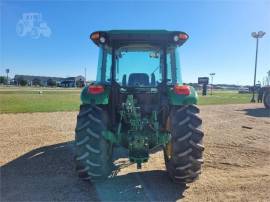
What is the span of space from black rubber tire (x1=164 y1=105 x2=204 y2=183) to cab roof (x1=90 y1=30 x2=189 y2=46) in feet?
3.77

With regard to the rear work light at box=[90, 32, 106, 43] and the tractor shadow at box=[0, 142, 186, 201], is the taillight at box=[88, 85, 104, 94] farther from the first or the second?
the tractor shadow at box=[0, 142, 186, 201]

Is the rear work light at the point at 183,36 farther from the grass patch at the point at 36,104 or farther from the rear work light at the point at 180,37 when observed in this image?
the grass patch at the point at 36,104

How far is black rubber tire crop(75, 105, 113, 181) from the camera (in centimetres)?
436

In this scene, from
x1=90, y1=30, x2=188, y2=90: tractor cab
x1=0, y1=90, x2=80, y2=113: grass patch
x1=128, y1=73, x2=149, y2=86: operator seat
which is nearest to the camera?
x1=90, y1=30, x2=188, y2=90: tractor cab

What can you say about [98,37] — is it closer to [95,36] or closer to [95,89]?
[95,36]

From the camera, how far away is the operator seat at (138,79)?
540 centimetres

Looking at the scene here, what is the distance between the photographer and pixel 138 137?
450cm

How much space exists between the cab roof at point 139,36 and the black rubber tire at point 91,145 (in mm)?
1096

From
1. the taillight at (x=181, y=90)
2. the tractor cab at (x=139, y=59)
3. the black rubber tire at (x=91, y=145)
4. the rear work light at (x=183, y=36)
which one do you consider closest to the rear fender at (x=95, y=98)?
the black rubber tire at (x=91, y=145)

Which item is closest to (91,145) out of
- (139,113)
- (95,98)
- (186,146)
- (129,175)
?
(95,98)

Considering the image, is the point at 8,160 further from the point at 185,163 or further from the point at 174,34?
the point at 174,34

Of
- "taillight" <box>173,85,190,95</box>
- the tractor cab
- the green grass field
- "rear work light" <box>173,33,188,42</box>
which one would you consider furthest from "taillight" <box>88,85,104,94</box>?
the green grass field

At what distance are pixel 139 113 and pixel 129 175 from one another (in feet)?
3.64

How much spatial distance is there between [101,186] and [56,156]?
213 centimetres
